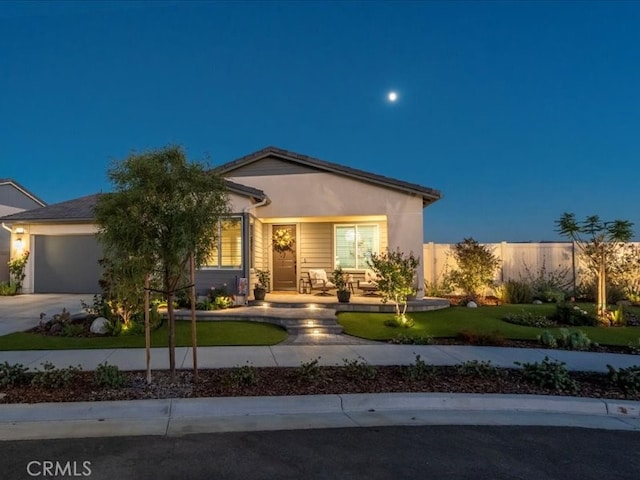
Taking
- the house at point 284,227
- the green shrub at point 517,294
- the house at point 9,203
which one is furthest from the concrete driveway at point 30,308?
the green shrub at point 517,294

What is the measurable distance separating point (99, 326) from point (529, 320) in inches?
404

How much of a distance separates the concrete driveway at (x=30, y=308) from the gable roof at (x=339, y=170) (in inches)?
250

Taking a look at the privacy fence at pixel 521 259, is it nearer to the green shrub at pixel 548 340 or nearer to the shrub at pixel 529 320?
the shrub at pixel 529 320

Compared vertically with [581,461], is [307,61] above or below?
above

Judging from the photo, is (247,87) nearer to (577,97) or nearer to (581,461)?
(577,97)

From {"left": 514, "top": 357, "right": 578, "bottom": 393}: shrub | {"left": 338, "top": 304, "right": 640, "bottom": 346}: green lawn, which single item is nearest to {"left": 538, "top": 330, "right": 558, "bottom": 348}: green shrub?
{"left": 338, "top": 304, "right": 640, "bottom": 346}: green lawn

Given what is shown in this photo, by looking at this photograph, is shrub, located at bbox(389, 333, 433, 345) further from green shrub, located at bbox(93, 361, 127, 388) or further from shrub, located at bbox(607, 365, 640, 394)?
green shrub, located at bbox(93, 361, 127, 388)

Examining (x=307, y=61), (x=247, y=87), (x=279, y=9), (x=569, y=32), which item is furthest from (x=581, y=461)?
(x=247, y=87)

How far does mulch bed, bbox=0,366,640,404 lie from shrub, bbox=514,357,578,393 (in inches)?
3.5

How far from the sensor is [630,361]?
6723 mm

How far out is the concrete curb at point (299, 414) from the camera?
13.3 feet

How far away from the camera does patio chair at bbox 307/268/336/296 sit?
44.4ft

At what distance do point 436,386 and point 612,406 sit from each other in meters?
2.07

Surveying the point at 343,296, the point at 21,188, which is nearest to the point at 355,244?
the point at 343,296
